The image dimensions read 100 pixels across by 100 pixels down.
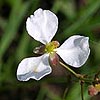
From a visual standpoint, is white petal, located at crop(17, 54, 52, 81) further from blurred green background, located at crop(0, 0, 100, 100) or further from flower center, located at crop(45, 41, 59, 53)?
blurred green background, located at crop(0, 0, 100, 100)

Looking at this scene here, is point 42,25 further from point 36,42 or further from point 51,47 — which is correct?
point 36,42

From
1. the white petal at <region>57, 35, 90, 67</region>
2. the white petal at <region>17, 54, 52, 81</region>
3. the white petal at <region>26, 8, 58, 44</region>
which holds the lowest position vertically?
the white petal at <region>17, 54, 52, 81</region>

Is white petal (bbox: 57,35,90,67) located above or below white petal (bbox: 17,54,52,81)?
above

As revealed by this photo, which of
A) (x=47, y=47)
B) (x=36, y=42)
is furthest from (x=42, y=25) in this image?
(x=36, y=42)

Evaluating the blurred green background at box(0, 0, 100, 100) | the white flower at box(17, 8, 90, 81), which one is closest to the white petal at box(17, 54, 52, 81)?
the white flower at box(17, 8, 90, 81)

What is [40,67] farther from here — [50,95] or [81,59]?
[50,95]

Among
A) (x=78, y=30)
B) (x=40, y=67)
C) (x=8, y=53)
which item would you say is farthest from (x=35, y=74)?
(x=8, y=53)
